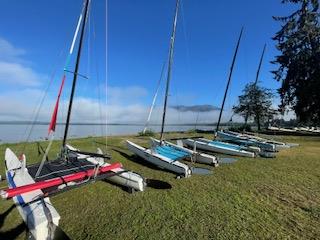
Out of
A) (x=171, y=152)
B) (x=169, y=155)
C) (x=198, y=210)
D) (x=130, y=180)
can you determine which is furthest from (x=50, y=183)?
(x=171, y=152)

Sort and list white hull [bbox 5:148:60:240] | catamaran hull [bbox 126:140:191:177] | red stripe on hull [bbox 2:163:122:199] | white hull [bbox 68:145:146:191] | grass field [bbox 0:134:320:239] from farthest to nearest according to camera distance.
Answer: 1. catamaran hull [bbox 126:140:191:177]
2. white hull [bbox 68:145:146:191]
3. red stripe on hull [bbox 2:163:122:199]
4. grass field [bbox 0:134:320:239]
5. white hull [bbox 5:148:60:240]

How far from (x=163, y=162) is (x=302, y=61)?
2537 centimetres

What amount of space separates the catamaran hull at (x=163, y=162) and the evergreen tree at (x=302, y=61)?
2288 cm

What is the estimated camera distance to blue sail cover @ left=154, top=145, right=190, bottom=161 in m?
13.0

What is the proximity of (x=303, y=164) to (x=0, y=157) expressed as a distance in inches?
644

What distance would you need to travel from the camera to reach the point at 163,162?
1226 cm

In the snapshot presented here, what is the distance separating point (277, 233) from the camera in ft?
19.9

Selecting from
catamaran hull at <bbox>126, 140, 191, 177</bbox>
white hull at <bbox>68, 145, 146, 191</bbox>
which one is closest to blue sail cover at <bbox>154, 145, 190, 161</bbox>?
catamaran hull at <bbox>126, 140, 191, 177</bbox>

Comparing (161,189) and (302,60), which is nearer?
(161,189)

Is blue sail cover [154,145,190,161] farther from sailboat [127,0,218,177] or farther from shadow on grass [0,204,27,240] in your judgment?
shadow on grass [0,204,27,240]

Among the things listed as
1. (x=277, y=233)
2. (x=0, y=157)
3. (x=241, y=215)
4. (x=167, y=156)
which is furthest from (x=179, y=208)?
(x=0, y=157)

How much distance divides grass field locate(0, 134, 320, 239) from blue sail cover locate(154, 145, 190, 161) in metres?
1.79

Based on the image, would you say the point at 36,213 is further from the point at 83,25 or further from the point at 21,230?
the point at 83,25

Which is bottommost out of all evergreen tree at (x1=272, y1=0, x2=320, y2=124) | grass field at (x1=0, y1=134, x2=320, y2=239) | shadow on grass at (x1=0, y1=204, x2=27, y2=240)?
shadow on grass at (x1=0, y1=204, x2=27, y2=240)
